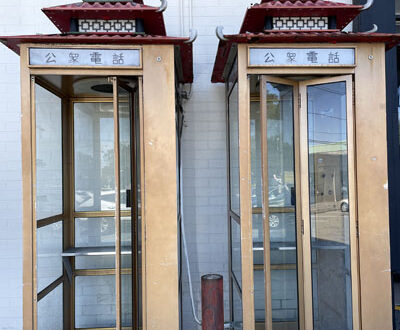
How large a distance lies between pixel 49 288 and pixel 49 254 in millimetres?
328

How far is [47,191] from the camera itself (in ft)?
11.7

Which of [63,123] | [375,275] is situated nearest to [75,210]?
[63,123]

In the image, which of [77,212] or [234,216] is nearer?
[234,216]

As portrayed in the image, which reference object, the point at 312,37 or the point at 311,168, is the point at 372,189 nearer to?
the point at 311,168

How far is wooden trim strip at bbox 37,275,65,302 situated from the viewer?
326 centimetres

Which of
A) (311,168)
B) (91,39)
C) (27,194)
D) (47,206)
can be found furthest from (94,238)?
(311,168)

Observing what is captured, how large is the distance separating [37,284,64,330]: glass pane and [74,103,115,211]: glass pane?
3.15 ft

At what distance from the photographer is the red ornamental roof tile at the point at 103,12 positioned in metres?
3.01

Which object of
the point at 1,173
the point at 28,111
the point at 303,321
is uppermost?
the point at 28,111

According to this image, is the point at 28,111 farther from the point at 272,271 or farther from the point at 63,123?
the point at 272,271

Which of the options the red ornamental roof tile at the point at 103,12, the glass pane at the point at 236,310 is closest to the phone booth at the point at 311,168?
the glass pane at the point at 236,310

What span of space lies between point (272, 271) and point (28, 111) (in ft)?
8.08

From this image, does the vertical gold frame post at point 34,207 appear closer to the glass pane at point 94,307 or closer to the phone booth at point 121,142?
the phone booth at point 121,142

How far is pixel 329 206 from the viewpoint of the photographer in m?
3.31
